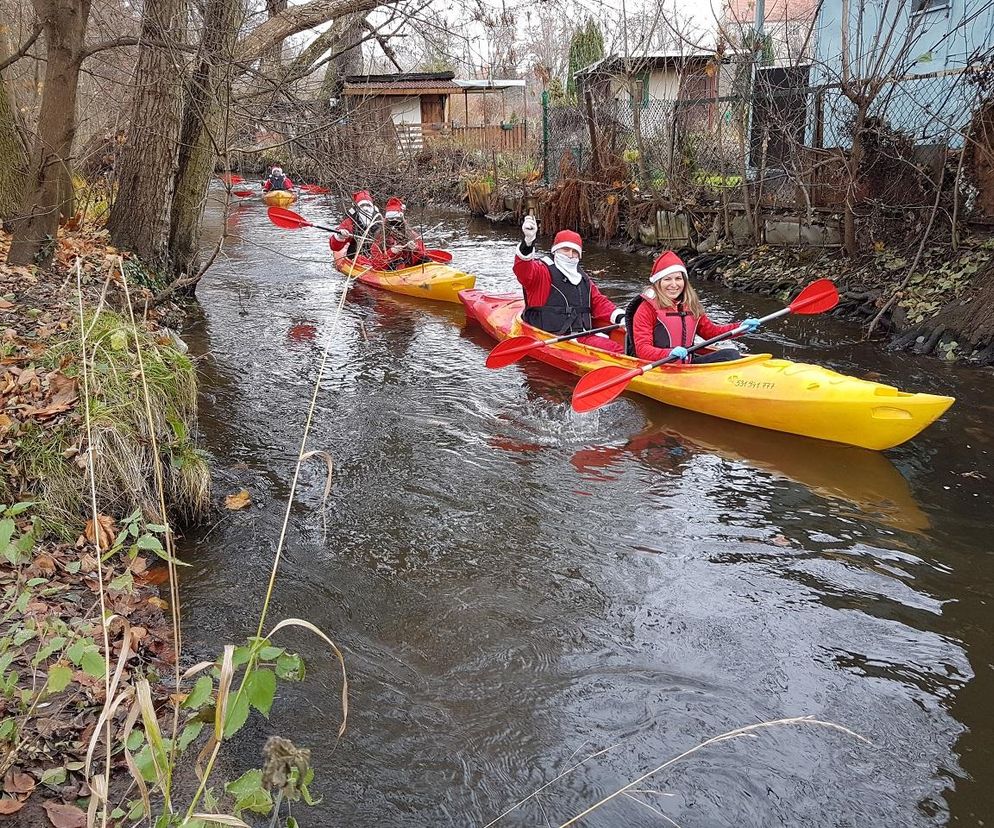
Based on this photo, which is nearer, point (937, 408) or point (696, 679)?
point (696, 679)

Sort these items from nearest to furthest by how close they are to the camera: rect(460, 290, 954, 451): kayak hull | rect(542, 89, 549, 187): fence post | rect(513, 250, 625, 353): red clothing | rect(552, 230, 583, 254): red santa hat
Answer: rect(460, 290, 954, 451): kayak hull
rect(513, 250, 625, 353): red clothing
rect(552, 230, 583, 254): red santa hat
rect(542, 89, 549, 187): fence post

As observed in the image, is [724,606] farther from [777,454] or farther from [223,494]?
[223,494]

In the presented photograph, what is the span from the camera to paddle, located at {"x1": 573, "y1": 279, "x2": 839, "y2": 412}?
5977 mm

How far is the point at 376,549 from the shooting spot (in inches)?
180

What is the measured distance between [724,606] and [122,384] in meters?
3.18

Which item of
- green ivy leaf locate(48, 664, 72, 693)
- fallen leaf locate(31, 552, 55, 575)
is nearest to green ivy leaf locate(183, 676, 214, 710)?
green ivy leaf locate(48, 664, 72, 693)

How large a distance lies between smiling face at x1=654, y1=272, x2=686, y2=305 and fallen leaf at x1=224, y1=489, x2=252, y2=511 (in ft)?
11.2

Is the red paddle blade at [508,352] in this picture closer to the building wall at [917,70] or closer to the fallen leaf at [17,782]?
the building wall at [917,70]

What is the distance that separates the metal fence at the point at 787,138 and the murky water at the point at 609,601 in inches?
107

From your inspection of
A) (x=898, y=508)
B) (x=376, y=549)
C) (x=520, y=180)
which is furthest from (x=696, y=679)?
(x=520, y=180)

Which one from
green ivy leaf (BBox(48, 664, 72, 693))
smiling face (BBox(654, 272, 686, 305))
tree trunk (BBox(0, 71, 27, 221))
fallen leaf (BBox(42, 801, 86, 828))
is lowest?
fallen leaf (BBox(42, 801, 86, 828))

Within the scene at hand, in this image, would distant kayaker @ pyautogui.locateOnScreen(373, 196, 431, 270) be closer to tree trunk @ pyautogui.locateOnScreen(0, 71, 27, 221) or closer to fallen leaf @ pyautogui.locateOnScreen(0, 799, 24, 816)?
tree trunk @ pyautogui.locateOnScreen(0, 71, 27, 221)

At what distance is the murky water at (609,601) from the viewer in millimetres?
2980

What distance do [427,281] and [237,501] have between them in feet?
20.2
